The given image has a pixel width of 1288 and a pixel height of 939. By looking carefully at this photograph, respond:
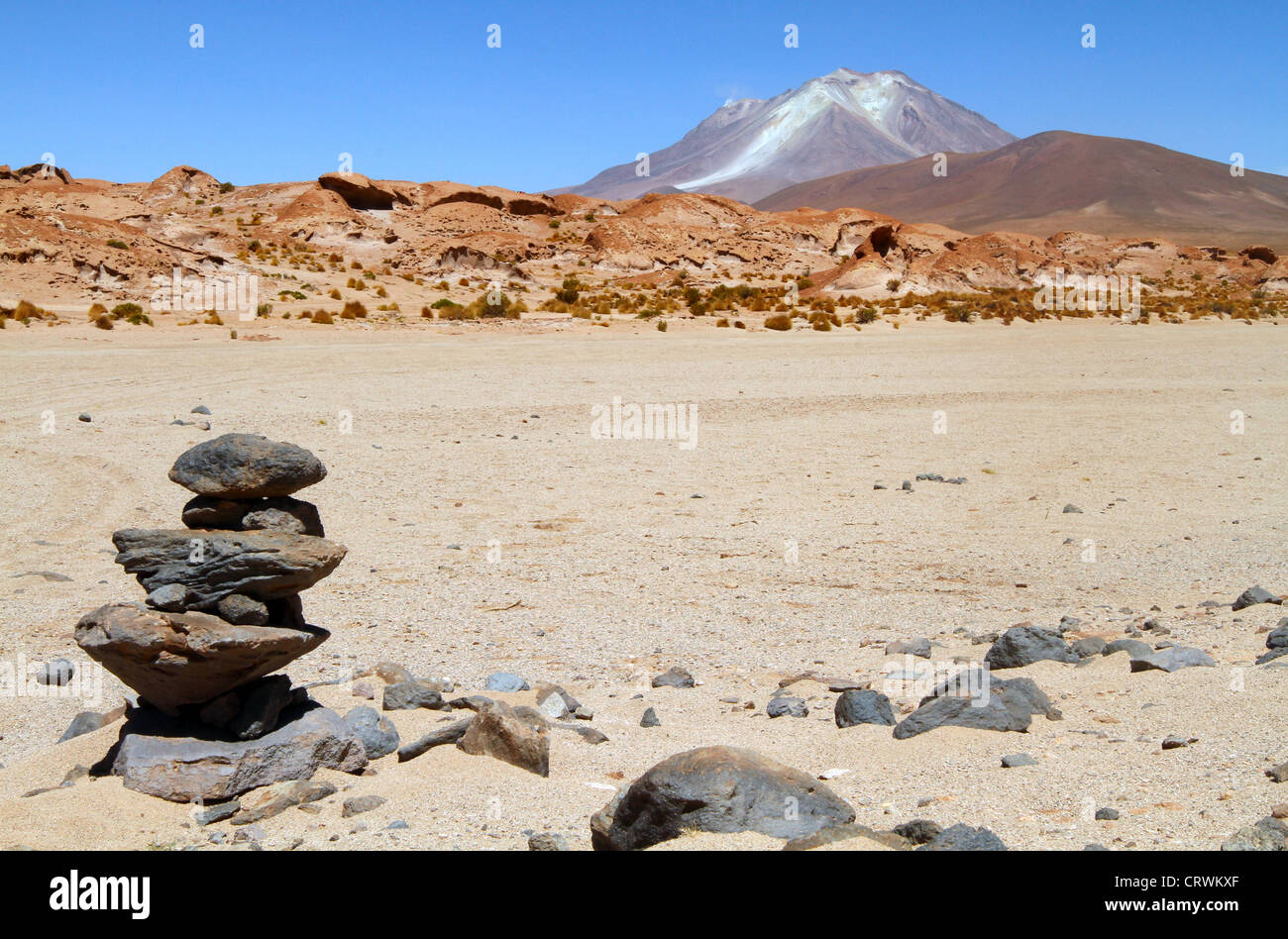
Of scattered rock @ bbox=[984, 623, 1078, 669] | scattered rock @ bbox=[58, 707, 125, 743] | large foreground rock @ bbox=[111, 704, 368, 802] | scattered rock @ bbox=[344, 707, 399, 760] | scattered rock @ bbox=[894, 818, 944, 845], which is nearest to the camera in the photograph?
scattered rock @ bbox=[894, 818, 944, 845]

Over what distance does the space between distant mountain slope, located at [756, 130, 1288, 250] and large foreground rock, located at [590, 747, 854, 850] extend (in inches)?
4574

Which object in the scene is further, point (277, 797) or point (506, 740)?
point (506, 740)

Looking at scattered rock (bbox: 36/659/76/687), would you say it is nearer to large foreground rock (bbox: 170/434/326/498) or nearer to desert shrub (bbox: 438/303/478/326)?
large foreground rock (bbox: 170/434/326/498)

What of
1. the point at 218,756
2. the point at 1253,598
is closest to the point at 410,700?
the point at 218,756

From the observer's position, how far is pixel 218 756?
11.8 ft

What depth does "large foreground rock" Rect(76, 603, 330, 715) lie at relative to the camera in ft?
12.0

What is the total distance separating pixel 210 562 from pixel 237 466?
357 mm

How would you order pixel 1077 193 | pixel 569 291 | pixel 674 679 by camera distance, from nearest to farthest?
1. pixel 674 679
2. pixel 569 291
3. pixel 1077 193

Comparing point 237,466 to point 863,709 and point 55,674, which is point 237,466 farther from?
point 863,709

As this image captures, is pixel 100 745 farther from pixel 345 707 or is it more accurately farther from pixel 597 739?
pixel 597 739

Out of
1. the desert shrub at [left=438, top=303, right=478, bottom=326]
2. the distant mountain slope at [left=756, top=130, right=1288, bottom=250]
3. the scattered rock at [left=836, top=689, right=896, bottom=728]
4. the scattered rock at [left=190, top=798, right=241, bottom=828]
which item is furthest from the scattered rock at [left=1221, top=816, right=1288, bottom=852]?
the distant mountain slope at [left=756, top=130, right=1288, bottom=250]

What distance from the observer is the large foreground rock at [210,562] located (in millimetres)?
3842

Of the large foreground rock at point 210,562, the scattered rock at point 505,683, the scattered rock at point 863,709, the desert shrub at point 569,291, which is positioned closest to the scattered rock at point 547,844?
the large foreground rock at point 210,562

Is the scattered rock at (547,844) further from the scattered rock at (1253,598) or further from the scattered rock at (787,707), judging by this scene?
the scattered rock at (1253,598)
